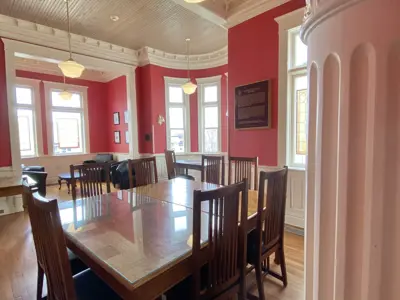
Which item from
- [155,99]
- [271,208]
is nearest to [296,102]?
[271,208]

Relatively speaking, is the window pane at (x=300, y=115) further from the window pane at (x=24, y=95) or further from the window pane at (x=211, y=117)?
the window pane at (x=24, y=95)

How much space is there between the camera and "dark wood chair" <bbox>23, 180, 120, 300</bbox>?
1.05m

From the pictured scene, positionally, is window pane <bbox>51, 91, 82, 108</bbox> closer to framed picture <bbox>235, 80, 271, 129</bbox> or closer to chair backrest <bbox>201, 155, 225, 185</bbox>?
framed picture <bbox>235, 80, 271, 129</bbox>

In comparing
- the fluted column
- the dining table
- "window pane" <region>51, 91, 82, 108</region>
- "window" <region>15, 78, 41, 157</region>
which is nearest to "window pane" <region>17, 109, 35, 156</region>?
"window" <region>15, 78, 41, 157</region>

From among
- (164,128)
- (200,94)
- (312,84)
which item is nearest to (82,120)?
(164,128)

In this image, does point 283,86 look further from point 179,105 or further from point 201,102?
point 179,105

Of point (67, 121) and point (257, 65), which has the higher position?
point (257, 65)

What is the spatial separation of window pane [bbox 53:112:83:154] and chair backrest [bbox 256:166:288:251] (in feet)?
23.5

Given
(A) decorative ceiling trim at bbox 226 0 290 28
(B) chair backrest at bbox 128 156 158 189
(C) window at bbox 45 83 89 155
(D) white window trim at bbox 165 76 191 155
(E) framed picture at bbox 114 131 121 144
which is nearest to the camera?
(B) chair backrest at bbox 128 156 158 189

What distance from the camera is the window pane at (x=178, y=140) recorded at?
21.0 feet

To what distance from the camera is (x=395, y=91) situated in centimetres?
42

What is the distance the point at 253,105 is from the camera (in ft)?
11.9

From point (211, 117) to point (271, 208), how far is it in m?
4.71

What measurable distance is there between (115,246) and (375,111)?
1302mm
